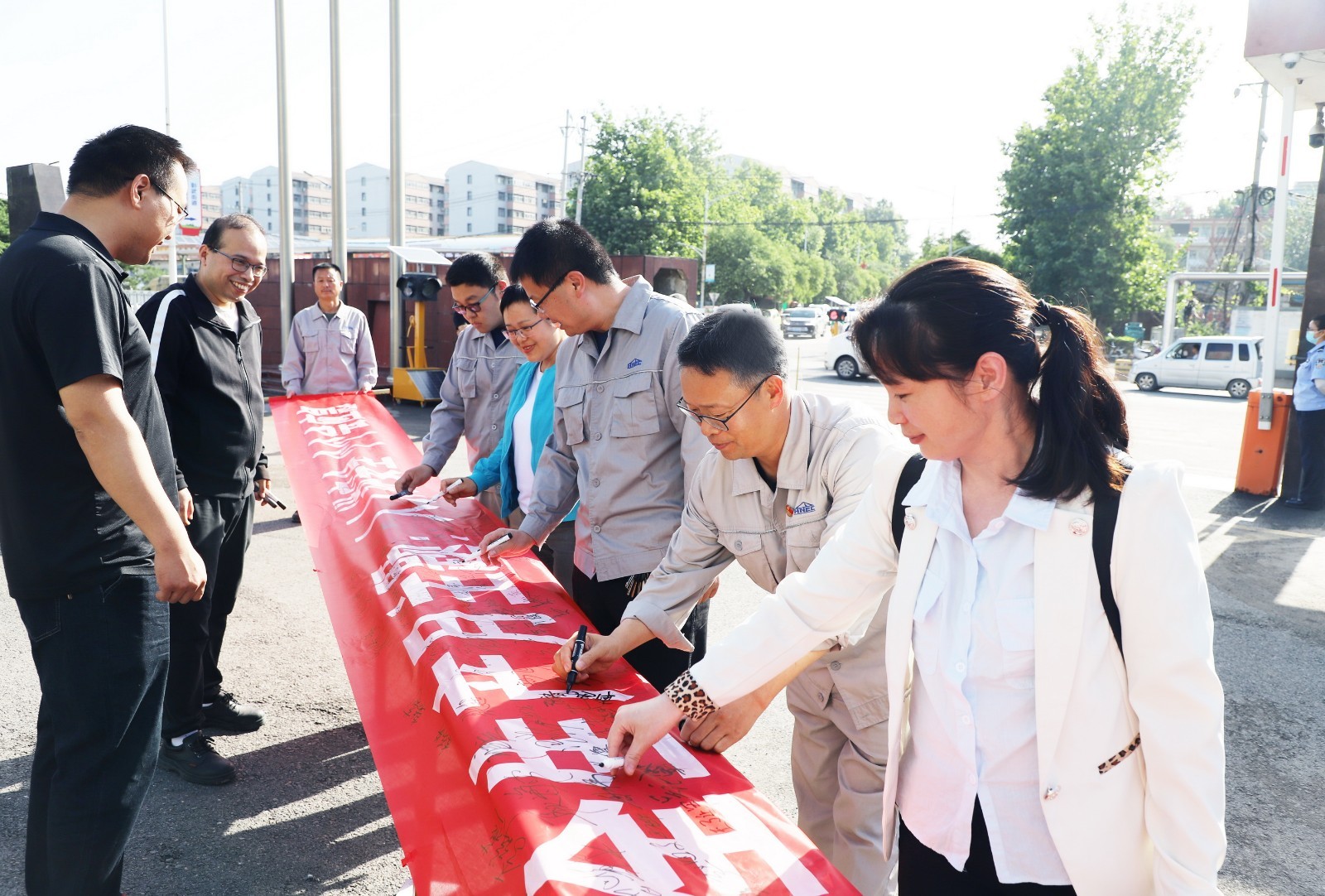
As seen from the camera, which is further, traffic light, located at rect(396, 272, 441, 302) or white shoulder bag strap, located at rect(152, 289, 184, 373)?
traffic light, located at rect(396, 272, 441, 302)

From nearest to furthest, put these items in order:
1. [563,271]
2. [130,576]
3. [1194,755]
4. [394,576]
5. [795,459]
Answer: [1194,755] → [795,459] → [130,576] → [563,271] → [394,576]

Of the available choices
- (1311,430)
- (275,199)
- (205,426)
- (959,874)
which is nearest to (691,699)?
(959,874)

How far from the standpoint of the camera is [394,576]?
9.47 ft

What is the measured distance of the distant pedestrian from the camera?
6.08 metres

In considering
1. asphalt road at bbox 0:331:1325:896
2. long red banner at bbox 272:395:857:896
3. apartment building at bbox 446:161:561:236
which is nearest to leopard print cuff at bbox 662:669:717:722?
long red banner at bbox 272:395:857:896

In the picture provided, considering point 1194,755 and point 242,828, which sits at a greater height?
point 1194,755

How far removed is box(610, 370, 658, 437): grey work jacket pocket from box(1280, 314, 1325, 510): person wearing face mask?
7.52 meters

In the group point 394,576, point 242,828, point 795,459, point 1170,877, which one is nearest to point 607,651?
point 795,459

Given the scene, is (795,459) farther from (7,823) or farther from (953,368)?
(7,823)

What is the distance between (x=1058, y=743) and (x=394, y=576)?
7.01 ft

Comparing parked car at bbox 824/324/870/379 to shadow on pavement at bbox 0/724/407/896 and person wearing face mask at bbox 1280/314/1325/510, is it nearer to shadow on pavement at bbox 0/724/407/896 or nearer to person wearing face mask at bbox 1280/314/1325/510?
person wearing face mask at bbox 1280/314/1325/510

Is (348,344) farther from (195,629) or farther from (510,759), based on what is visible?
(510,759)

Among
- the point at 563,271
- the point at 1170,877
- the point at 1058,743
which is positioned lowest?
the point at 1170,877

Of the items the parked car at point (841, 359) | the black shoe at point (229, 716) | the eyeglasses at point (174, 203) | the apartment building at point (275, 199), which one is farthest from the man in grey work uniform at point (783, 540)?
the apartment building at point (275, 199)
